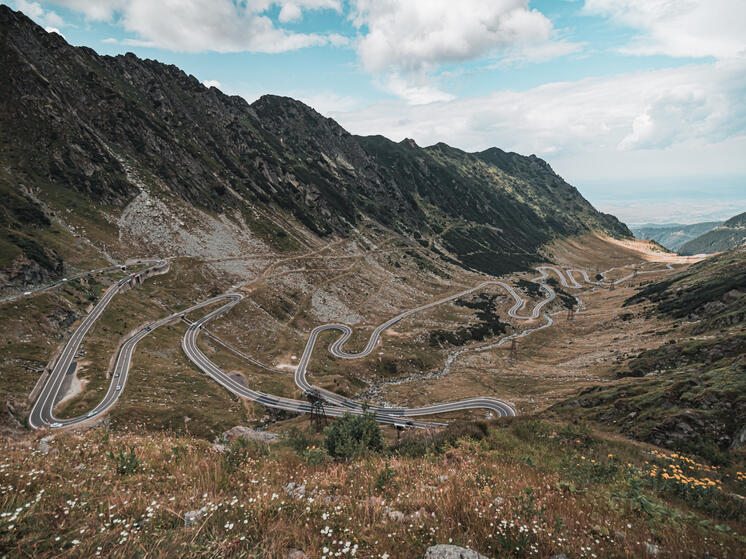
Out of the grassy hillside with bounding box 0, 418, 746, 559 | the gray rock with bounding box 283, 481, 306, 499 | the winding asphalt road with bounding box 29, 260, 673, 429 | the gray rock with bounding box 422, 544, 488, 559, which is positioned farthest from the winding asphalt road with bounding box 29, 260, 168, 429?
the gray rock with bounding box 422, 544, 488, 559

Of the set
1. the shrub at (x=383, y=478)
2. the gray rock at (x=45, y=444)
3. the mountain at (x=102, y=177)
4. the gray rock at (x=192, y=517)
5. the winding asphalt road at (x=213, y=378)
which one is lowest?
the winding asphalt road at (x=213, y=378)

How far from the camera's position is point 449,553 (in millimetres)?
5164

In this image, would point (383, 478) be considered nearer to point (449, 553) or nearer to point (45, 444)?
point (449, 553)

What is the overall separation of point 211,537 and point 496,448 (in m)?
14.1

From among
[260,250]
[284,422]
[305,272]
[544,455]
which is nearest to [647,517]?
[544,455]

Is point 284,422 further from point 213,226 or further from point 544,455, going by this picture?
point 213,226

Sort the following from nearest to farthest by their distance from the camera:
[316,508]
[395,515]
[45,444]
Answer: [316,508] < [395,515] < [45,444]

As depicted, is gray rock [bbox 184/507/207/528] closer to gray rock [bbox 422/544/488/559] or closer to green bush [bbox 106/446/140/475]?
green bush [bbox 106/446/140/475]

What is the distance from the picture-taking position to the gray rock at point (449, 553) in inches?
200

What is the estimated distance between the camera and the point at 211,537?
16.2 ft

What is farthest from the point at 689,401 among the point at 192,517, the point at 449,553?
the point at 192,517

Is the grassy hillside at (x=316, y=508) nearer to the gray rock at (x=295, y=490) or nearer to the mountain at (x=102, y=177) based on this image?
the gray rock at (x=295, y=490)

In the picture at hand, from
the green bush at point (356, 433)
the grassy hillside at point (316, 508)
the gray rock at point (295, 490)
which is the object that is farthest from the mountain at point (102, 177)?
the gray rock at point (295, 490)

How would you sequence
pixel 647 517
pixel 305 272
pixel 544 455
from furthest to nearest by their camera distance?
pixel 305 272 → pixel 544 455 → pixel 647 517
